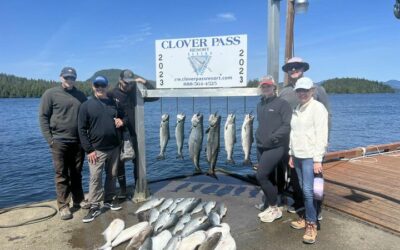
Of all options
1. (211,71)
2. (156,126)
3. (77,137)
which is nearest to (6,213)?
(77,137)

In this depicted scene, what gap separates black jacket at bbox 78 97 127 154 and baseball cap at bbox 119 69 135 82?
60 centimetres

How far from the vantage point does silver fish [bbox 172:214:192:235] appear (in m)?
A: 4.73

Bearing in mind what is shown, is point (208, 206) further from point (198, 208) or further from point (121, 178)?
point (121, 178)

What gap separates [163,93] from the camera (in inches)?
244

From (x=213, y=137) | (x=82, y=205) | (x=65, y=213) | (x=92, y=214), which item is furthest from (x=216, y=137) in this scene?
(x=65, y=213)

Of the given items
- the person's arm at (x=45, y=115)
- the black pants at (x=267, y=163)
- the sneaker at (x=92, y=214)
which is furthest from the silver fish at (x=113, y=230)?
the black pants at (x=267, y=163)

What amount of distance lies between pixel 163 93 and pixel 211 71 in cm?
93

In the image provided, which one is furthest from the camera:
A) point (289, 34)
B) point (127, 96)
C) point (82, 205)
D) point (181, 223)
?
point (289, 34)

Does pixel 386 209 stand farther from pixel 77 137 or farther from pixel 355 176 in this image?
pixel 77 137

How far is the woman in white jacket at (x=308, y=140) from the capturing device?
4.50 meters

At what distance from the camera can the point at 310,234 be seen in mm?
4656

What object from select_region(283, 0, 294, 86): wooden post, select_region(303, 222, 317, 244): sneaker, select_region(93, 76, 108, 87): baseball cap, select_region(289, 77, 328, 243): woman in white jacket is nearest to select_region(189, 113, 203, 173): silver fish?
select_region(93, 76, 108, 87): baseball cap

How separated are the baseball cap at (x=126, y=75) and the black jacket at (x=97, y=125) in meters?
0.60

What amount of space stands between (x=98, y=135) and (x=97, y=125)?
0.53ft
